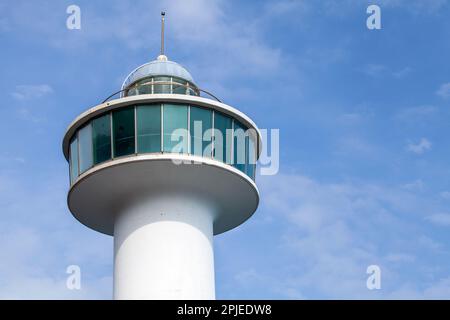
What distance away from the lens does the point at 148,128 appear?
3172cm

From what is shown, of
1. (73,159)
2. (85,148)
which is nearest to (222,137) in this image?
(85,148)

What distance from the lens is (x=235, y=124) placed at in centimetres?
3319

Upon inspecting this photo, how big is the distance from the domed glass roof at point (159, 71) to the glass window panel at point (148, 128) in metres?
3.93

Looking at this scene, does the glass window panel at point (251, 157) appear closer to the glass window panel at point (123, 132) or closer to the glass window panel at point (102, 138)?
the glass window panel at point (123, 132)

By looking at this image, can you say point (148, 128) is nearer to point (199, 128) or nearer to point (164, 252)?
point (199, 128)

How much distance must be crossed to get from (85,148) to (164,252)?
5.23 m

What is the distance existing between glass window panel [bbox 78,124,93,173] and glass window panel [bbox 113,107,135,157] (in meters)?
1.29

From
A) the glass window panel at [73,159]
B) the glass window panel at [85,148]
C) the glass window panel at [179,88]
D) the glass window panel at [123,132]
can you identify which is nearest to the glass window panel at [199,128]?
the glass window panel at [123,132]

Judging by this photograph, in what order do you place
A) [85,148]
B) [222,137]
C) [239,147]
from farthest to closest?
[239,147], [85,148], [222,137]

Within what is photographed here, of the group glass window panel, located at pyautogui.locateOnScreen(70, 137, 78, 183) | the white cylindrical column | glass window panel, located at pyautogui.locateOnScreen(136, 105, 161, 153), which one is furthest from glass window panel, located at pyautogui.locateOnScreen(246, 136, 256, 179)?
glass window panel, located at pyautogui.locateOnScreen(70, 137, 78, 183)
